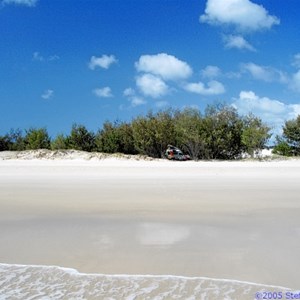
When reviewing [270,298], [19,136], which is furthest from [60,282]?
[19,136]

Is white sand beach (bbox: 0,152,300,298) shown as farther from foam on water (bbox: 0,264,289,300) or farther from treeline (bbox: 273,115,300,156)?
treeline (bbox: 273,115,300,156)

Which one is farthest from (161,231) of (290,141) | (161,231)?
(290,141)

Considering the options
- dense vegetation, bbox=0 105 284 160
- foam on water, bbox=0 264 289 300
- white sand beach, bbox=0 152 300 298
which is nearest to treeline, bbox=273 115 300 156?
dense vegetation, bbox=0 105 284 160

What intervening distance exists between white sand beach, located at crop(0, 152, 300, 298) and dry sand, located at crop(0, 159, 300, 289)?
0.4 inches

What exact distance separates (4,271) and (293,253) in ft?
9.69

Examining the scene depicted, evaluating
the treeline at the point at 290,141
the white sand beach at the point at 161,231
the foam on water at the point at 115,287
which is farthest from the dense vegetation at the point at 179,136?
the foam on water at the point at 115,287

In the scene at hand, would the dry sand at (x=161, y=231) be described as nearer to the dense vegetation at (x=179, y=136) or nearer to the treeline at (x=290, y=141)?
the dense vegetation at (x=179, y=136)

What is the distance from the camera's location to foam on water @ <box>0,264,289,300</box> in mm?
2992

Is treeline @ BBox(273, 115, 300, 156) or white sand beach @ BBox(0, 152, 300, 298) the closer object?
white sand beach @ BBox(0, 152, 300, 298)

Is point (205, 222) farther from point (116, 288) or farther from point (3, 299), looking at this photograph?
point (3, 299)

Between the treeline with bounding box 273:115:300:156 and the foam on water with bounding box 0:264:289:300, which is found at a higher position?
the treeline with bounding box 273:115:300:156

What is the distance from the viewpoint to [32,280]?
3324 millimetres

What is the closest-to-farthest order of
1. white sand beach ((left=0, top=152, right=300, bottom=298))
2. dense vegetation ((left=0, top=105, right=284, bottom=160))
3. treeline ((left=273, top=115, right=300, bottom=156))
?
white sand beach ((left=0, top=152, right=300, bottom=298)) → dense vegetation ((left=0, top=105, right=284, bottom=160)) → treeline ((left=273, top=115, right=300, bottom=156))

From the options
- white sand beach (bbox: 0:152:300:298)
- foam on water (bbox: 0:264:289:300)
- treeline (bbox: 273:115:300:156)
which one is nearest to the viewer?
foam on water (bbox: 0:264:289:300)
